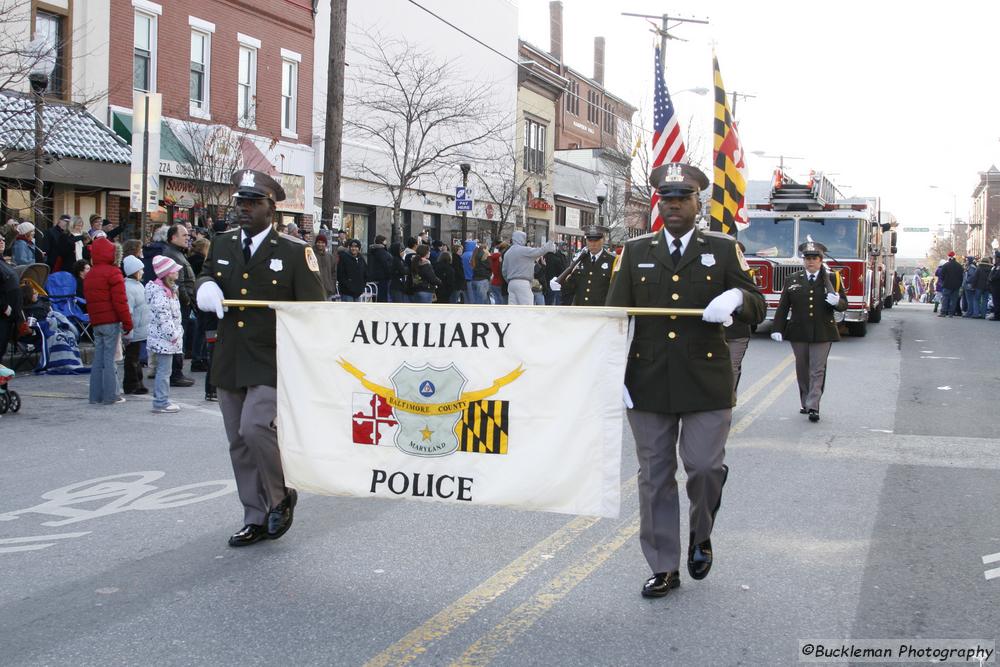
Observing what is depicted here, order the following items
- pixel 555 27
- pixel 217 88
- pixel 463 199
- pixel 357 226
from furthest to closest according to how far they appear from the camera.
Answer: pixel 555 27, pixel 357 226, pixel 463 199, pixel 217 88

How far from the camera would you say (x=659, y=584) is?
534cm

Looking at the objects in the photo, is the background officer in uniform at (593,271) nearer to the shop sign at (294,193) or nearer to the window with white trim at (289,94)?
the shop sign at (294,193)

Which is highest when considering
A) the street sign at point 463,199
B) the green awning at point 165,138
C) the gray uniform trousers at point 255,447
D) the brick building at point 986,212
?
the brick building at point 986,212

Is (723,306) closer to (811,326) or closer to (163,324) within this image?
(811,326)

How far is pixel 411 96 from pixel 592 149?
84.3 feet

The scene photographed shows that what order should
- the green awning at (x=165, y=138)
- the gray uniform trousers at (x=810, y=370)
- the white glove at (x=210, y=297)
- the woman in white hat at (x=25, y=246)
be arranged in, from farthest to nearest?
the green awning at (x=165, y=138)
the woman in white hat at (x=25, y=246)
the gray uniform trousers at (x=810, y=370)
the white glove at (x=210, y=297)

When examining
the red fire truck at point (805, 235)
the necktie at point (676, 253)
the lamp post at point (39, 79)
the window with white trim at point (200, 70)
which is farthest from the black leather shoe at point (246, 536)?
the window with white trim at point (200, 70)

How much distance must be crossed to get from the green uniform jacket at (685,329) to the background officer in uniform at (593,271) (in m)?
7.22

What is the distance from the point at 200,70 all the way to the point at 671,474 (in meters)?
22.2

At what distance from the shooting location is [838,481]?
8.36 m

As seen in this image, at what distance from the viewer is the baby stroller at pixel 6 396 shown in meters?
11.0

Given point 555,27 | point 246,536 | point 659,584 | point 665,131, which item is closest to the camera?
point 659,584

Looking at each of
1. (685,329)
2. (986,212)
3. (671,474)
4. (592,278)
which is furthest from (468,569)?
(986,212)

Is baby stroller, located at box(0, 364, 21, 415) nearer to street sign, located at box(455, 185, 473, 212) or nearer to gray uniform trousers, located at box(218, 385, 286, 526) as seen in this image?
gray uniform trousers, located at box(218, 385, 286, 526)
